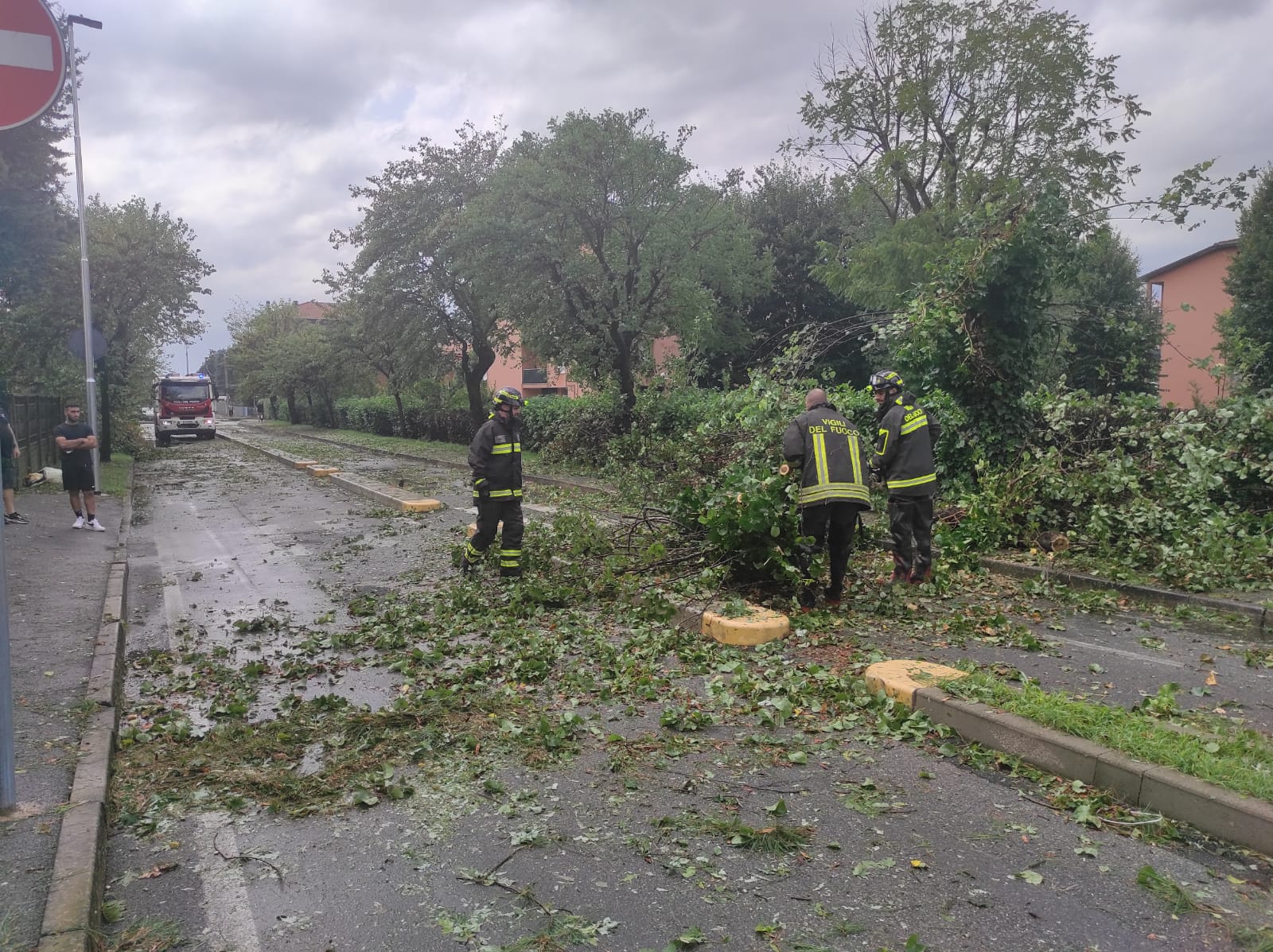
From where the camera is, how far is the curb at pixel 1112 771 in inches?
133

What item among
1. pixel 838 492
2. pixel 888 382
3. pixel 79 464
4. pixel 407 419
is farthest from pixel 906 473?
pixel 407 419

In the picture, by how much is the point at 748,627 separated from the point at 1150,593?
13.0 feet

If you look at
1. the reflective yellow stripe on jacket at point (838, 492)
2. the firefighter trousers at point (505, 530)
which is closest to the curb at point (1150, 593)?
the reflective yellow stripe on jacket at point (838, 492)

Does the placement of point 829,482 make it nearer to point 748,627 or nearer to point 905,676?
point 748,627

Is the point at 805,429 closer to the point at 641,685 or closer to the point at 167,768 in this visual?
the point at 641,685

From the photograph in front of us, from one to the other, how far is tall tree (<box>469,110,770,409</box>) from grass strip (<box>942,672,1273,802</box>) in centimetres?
1446

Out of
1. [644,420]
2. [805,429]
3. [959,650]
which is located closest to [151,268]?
[644,420]

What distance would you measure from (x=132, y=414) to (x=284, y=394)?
76.8 feet

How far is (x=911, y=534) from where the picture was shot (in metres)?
7.79

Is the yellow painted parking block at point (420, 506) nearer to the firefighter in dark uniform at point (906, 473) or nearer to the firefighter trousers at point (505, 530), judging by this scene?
the firefighter trousers at point (505, 530)

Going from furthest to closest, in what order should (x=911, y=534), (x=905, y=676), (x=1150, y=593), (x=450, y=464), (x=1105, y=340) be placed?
(x=450, y=464) → (x=1105, y=340) → (x=911, y=534) → (x=1150, y=593) → (x=905, y=676)

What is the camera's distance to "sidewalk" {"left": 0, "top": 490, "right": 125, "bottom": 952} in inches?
124

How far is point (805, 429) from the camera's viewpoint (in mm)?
6773

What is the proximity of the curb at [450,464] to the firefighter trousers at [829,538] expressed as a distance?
6110mm
